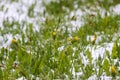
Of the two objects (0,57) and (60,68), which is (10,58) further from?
(60,68)

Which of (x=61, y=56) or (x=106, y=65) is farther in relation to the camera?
(x=61, y=56)

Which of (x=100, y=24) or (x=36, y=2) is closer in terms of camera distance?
(x=100, y=24)

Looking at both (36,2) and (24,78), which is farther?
(36,2)

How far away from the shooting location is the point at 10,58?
3.77 metres

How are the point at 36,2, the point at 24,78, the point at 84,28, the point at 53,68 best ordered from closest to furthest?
the point at 24,78 < the point at 53,68 < the point at 84,28 < the point at 36,2

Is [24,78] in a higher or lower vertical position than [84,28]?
lower

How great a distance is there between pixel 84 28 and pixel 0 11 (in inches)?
87.2

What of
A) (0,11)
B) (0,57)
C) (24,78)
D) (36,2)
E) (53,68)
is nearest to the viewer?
(24,78)

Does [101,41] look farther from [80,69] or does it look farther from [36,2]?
[36,2]

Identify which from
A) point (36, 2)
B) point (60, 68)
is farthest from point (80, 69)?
point (36, 2)

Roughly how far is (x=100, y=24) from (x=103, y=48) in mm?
1147

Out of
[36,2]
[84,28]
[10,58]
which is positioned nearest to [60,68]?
[10,58]

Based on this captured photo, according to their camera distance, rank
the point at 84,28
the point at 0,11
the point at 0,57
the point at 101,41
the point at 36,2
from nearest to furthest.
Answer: the point at 0,57, the point at 101,41, the point at 84,28, the point at 0,11, the point at 36,2

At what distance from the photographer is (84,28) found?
4.99 meters
